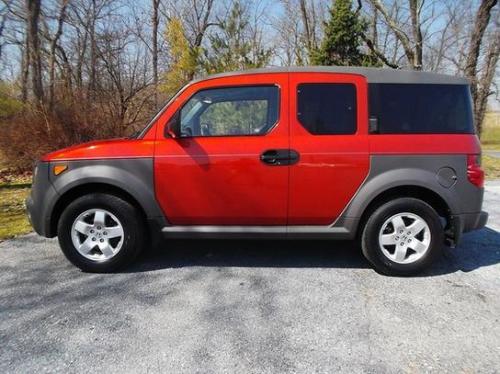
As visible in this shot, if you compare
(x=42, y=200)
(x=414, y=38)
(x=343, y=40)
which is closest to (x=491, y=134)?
(x=343, y=40)

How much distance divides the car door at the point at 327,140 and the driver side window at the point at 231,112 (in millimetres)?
232

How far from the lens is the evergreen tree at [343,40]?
51.4ft

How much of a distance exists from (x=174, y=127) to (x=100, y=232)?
1258mm

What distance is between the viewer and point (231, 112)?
3.87 meters

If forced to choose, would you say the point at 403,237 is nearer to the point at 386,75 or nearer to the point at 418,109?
the point at 418,109

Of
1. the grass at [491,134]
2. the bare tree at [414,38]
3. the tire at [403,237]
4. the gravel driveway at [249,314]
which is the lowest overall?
the gravel driveway at [249,314]

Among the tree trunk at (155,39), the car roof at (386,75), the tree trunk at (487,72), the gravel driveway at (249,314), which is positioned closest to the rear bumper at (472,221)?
the gravel driveway at (249,314)

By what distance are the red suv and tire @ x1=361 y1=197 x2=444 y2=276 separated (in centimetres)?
1

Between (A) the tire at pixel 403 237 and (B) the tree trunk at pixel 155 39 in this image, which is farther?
(B) the tree trunk at pixel 155 39

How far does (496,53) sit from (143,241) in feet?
62.7

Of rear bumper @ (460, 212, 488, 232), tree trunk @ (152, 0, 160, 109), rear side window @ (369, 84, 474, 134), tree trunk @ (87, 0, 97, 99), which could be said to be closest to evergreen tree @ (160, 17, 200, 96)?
tree trunk @ (152, 0, 160, 109)

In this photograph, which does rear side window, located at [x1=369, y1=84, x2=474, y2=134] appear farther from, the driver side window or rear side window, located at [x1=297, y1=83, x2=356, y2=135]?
the driver side window

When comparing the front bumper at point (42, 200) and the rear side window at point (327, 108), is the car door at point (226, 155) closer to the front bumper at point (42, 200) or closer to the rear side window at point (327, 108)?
the rear side window at point (327, 108)

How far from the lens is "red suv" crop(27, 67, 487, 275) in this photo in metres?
3.72
